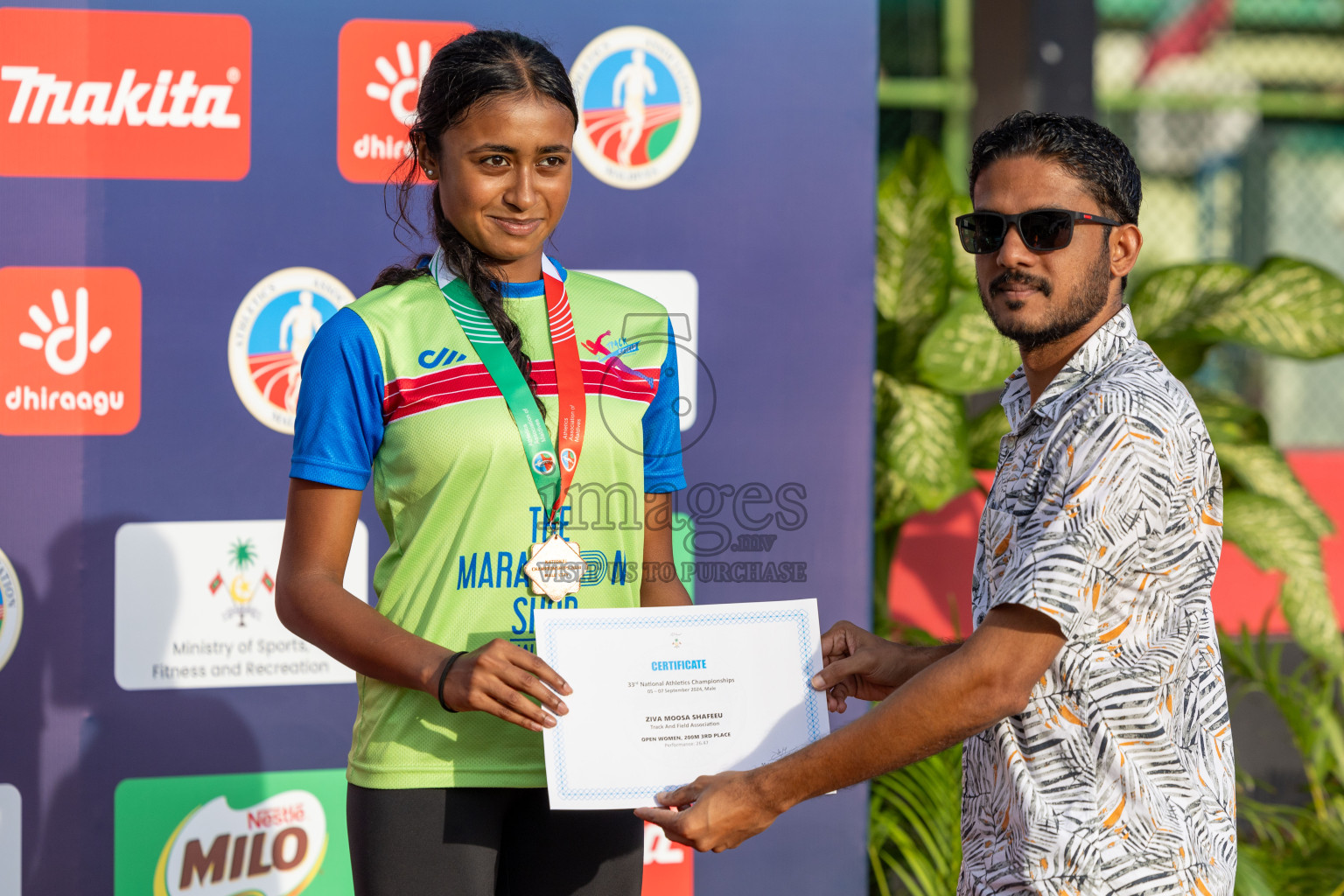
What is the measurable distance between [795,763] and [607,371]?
64 centimetres

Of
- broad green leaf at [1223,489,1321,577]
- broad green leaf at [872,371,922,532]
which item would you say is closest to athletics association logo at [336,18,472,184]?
broad green leaf at [872,371,922,532]

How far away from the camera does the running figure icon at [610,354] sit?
1.85 meters

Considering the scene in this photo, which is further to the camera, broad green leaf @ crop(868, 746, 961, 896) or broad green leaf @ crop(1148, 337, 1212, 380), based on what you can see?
broad green leaf @ crop(1148, 337, 1212, 380)

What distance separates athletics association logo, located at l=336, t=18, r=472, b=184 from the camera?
3020mm

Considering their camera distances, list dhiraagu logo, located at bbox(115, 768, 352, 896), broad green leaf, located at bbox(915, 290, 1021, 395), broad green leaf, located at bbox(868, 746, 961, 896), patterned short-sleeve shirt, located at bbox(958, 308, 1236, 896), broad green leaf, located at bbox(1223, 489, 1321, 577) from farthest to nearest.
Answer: broad green leaf, located at bbox(1223, 489, 1321, 577)
broad green leaf, located at bbox(915, 290, 1021, 395)
broad green leaf, located at bbox(868, 746, 961, 896)
dhiraagu logo, located at bbox(115, 768, 352, 896)
patterned short-sleeve shirt, located at bbox(958, 308, 1236, 896)

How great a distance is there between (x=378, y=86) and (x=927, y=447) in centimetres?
191

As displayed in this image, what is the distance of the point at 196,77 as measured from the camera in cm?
294

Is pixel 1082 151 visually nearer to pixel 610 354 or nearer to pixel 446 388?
pixel 610 354

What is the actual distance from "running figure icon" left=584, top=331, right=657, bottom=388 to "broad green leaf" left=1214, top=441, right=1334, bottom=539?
2.74 metres

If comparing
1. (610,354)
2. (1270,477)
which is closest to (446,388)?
(610,354)

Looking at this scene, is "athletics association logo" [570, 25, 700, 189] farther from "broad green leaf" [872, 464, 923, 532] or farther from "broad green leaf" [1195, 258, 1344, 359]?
"broad green leaf" [1195, 258, 1344, 359]

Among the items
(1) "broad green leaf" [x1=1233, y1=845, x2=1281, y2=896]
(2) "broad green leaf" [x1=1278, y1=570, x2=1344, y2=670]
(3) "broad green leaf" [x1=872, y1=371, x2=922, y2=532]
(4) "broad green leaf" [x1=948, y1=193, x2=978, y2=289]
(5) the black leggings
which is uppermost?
(4) "broad green leaf" [x1=948, y1=193, x2=978, y2=289]

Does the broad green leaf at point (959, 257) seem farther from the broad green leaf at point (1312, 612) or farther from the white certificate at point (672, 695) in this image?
the white certificate at point (672, 695)

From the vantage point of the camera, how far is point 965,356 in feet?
11.9
